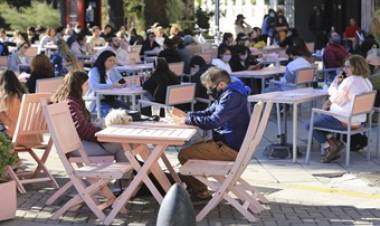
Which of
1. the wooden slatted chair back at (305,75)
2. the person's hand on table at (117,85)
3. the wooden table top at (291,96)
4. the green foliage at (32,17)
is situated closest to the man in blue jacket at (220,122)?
the wooden table top at (291,96)

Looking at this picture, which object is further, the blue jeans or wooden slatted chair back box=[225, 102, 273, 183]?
the blue jeans

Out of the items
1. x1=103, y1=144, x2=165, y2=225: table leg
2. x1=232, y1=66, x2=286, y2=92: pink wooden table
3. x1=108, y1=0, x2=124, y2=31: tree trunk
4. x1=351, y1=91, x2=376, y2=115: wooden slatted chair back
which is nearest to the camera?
x1=103, y1=144, x2=165, y2=225: table leg

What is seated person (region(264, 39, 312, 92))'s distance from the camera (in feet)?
41.5

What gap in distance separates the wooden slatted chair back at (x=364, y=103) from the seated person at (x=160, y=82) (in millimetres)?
2864

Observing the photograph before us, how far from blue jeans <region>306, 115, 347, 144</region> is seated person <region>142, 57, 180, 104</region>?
2256 mm

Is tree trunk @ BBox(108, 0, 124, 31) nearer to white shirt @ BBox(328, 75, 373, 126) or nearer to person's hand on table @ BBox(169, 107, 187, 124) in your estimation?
white shirt @ BBox(328, 75, 373, 126)

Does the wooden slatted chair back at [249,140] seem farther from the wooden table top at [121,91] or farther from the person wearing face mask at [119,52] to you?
the person wearing face mask at [119,52]

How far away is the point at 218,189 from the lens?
22.8ft

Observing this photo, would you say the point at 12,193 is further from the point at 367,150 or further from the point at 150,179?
the point at 367,150

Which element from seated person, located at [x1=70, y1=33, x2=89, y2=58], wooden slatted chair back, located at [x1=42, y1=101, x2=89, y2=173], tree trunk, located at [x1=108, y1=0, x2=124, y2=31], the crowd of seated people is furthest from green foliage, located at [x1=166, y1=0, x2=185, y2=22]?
wooden slatted chair back, located at [x1=42, y1=101, x2=89, y2=173]

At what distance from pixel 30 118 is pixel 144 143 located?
174cm

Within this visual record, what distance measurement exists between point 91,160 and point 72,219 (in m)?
0.73

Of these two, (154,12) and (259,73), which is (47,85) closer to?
(259,73)

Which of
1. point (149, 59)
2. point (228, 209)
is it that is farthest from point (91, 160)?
point (149, 59)
